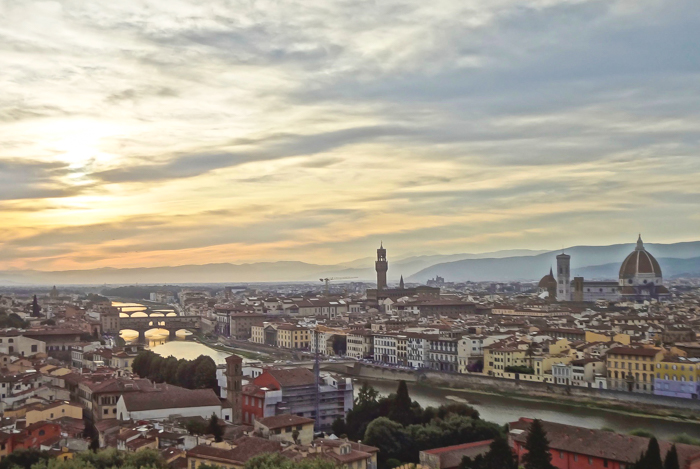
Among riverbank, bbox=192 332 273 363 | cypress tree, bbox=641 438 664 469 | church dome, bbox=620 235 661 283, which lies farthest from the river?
church dome, bbox=620 235 661 283

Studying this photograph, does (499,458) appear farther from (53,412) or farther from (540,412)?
(540,412)

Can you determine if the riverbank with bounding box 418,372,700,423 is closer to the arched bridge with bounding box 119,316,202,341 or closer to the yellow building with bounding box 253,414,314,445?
the yellow building with bounding box 253,414,314,445

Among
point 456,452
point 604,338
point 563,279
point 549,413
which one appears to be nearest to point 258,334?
point 604,338

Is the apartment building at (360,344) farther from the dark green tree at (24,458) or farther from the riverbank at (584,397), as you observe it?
the dark green tree at (24,458)

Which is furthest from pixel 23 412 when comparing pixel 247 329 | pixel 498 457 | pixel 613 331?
pixel 247 329

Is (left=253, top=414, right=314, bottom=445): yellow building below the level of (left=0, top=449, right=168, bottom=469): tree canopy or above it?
below

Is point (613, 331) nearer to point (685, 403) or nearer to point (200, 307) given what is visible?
point (685, 403)

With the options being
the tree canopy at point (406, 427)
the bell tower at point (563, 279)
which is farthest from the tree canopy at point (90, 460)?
the bell tower at point (563, 279)
